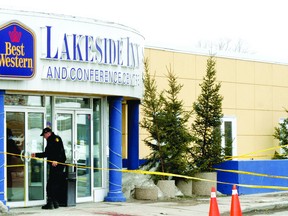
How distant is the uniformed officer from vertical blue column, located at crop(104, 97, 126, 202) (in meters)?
1.84

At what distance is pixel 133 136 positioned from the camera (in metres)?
19.9

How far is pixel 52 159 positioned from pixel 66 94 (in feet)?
5.83

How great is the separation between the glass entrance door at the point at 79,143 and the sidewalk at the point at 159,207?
1.64ft

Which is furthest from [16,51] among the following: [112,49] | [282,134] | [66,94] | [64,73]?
[282,134]

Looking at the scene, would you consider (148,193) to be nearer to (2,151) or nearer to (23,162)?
(23,162)

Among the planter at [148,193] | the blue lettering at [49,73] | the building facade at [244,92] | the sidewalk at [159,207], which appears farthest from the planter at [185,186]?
the blue lettering at [49,73]

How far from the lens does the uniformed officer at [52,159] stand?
52.5 feet

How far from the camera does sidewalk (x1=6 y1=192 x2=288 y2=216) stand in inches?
603

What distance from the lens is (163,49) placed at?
2183cm

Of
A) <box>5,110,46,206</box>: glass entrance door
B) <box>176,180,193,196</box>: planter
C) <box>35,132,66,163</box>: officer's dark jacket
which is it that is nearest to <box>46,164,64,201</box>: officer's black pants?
<box>35,132,66,163</box>: officer's dark jacket

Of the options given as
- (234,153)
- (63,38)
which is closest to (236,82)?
(234,153)

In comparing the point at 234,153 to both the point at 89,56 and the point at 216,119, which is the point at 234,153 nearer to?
the point at 216,119

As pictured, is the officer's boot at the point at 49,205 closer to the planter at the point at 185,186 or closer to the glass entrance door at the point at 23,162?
the glass entrance door at the point at 23,162

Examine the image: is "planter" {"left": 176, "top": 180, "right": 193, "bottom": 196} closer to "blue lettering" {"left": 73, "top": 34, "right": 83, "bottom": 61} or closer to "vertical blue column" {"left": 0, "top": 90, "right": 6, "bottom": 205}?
"blue lettering" {"left": 73, "top": 34, "right": 83, "bottom": 61}
